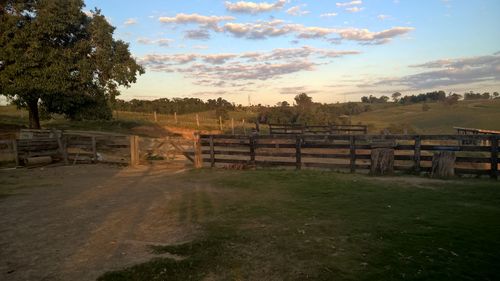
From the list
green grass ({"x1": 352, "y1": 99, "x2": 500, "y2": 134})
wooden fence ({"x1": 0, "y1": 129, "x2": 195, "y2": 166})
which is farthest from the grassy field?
wooden fence ({"x1": 0, "y1": 129, "x2": 195, "y2": 166})

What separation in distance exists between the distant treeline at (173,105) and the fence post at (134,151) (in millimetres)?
63021

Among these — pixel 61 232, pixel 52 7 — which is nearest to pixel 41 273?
pixel 61 232

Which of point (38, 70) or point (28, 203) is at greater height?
point (38, 70)

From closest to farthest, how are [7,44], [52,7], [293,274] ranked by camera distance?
1. [293,274]
2. [7,44]
3. [52,7]

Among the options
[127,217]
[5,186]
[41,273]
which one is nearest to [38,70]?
[5,186]

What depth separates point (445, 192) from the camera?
10289mm

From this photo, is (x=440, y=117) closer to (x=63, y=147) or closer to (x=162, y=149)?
→ (x=162, y=149)

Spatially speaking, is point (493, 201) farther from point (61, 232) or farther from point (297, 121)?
point (297, 121)

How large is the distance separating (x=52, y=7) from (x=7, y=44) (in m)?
3.43

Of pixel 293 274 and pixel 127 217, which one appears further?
pixel 127 217

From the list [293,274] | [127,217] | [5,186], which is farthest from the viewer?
[5,186]

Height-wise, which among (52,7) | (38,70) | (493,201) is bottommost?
(493,201)

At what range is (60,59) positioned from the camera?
24438mm

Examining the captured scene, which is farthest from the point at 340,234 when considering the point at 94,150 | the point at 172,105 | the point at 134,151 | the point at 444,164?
the point at 172,105
